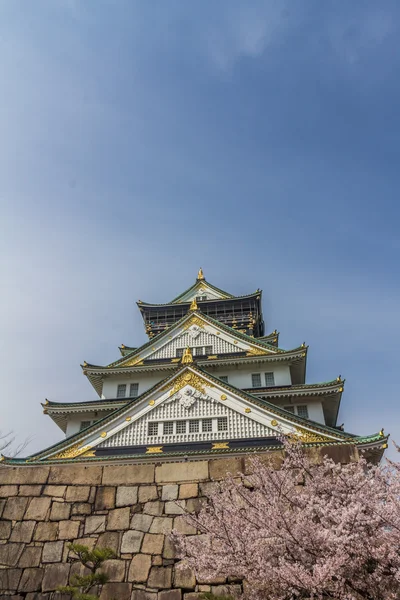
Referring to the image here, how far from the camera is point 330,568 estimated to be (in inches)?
192

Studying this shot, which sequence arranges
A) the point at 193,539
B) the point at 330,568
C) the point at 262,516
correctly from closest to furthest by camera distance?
the point at 330,568 < the point at 262,516 < the point at 193,539

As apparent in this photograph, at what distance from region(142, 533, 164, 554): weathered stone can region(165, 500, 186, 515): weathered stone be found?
39cm

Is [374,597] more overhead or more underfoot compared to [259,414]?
more underfoot

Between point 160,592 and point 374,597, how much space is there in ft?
11.5

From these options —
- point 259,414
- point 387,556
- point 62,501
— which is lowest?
point 387,556

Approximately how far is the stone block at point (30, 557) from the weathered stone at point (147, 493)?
195cm

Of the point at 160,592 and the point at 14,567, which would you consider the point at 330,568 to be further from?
the point at 14,567

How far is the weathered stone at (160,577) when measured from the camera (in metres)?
7.05

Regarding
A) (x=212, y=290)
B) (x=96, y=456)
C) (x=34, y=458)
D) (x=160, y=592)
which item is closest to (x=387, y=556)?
(x=160, y=592)

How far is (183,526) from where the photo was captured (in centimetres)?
748

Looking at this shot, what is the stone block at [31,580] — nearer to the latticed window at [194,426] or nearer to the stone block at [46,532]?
the stone block at [46,532]

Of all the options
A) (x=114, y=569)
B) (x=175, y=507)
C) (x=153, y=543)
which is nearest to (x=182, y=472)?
(x=175, y=507)

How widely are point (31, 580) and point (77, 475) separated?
1763 mm

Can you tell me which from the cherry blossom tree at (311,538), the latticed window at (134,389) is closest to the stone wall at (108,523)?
the cherry blossom tree at (311,538)
